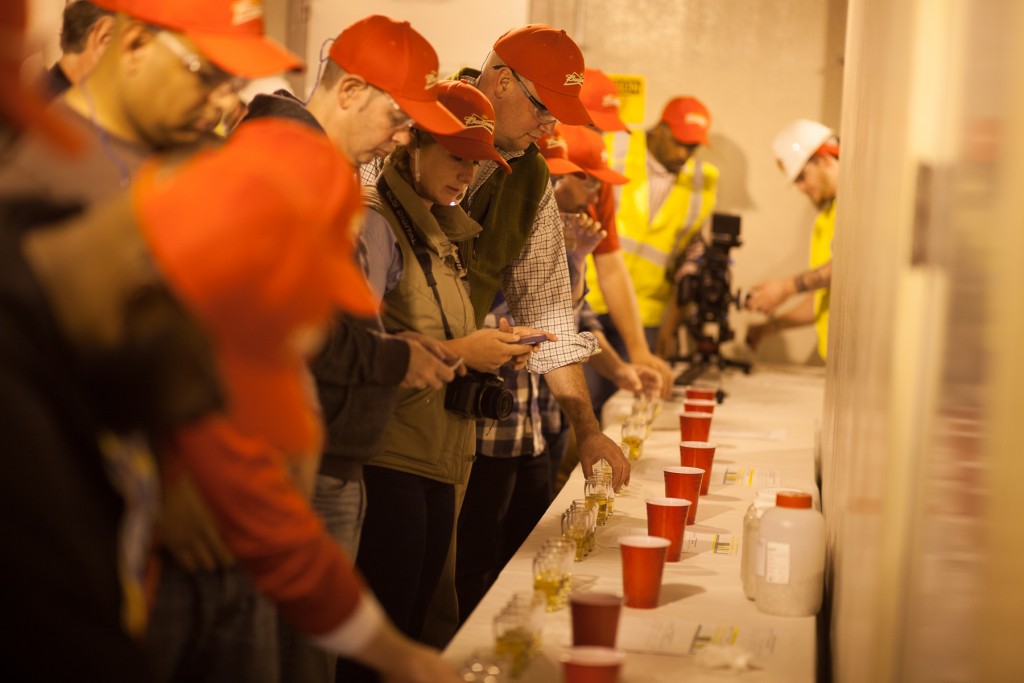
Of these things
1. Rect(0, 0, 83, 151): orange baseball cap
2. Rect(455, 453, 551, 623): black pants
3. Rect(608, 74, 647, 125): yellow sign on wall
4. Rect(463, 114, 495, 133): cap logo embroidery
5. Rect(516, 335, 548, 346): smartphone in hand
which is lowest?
Rect(455, 453, 551, 623): black pants

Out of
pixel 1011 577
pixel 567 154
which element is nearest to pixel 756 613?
pixel 1011 577

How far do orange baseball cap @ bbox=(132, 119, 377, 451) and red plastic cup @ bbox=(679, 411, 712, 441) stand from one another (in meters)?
2.22

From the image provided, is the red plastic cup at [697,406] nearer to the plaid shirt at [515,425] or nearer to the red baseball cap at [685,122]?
the plaid shirt at [515,425]

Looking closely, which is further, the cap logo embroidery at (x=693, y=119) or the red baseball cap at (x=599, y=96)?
the cap logo embroidery at (x=693, y=119)

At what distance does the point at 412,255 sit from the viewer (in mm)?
2414

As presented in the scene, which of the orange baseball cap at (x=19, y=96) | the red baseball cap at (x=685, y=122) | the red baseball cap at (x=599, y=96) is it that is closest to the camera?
the orange baseball cap at (x=19, y=96)

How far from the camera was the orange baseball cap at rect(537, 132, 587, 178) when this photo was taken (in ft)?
12.3

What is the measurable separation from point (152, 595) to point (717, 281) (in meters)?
4.54

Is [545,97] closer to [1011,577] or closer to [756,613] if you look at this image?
[756,613]

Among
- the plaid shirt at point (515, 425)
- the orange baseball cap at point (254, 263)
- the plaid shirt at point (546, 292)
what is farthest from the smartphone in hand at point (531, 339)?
the orange baseball cap at point (254, 263)

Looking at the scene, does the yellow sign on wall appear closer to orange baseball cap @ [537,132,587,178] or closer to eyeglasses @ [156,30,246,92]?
orange baseball cap @ [537,132,587,178]

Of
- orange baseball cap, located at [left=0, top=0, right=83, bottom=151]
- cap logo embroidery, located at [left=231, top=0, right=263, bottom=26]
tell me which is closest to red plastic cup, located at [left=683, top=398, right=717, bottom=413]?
cap logo embroidery, located at [left=231, top=0, right=263, bottom=26]

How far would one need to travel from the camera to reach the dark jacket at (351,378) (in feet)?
6.30

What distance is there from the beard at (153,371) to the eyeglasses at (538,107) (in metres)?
2.02
